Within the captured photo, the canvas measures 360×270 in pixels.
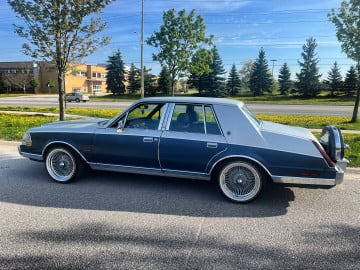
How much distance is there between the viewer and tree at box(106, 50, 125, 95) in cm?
6131

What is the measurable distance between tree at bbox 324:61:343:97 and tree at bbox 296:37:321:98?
2.31 m

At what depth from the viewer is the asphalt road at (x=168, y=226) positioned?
2924 millimetres

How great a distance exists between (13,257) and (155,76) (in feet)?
189

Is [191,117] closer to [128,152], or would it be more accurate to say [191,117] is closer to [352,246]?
[128,152]

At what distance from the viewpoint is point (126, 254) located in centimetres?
300

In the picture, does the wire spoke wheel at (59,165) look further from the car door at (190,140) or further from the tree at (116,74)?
the tree at (116,74)

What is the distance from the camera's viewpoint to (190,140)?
4.43 metres

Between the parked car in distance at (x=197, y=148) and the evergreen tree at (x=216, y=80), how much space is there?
49.1 m

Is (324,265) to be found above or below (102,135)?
below

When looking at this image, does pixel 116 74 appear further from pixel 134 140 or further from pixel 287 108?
pixel 134 140

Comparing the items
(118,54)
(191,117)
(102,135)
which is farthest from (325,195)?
(118,54)

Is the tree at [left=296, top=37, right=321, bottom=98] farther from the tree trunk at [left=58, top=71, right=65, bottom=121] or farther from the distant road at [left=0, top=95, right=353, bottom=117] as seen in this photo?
the tree trunk at [left=58, top=71, right=65, bottom=121]

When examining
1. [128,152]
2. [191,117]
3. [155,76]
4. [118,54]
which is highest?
[118,54]

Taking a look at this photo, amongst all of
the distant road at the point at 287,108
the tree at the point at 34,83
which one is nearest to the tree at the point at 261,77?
the distant road at the point at 287,108
